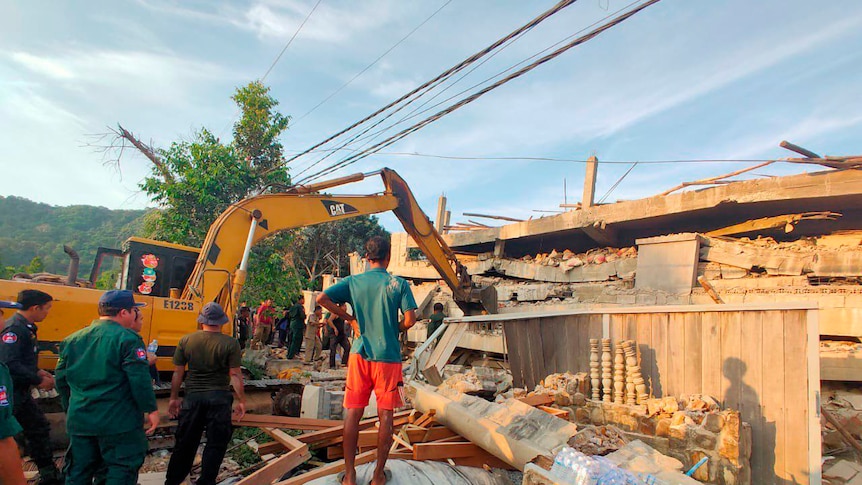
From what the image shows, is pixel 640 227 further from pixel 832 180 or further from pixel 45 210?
pixel 45 210

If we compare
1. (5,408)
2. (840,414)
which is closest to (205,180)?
(5,408)

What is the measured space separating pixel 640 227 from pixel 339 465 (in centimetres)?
1041

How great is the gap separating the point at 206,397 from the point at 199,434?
12.3 inches

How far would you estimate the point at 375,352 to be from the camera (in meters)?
3.00

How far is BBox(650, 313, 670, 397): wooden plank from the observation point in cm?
489

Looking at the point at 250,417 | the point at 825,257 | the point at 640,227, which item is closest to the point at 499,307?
the point at 640,227

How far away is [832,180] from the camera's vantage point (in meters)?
8.24

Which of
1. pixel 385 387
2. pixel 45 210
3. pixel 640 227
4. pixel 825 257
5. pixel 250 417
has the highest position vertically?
pixel 45 210

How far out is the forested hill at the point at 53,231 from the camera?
3622 centimetres

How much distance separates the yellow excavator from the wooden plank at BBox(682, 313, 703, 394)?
17.1 feet

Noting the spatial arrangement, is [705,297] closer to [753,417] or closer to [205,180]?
[753,417]

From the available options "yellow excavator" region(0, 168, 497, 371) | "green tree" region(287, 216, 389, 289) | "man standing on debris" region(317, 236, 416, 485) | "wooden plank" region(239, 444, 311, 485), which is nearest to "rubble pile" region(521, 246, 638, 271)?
"yellow excavator" region(0, 168, 497, 371)

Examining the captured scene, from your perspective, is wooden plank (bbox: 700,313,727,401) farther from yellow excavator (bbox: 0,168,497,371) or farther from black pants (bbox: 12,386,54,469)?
black pants (bbox: 12,386,54,469)

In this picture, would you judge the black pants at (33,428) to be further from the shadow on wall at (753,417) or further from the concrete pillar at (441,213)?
the concrete pillar at (441,213)
